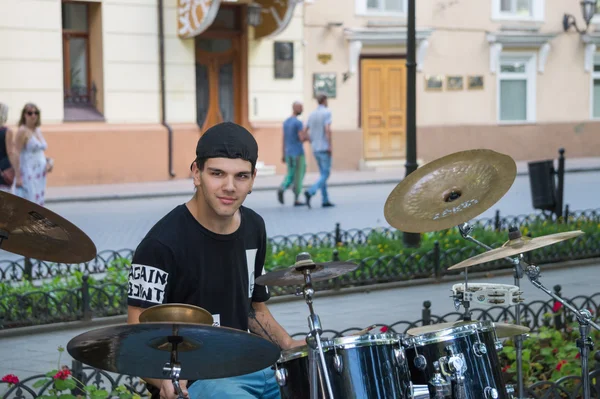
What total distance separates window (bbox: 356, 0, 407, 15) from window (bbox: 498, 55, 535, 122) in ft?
10.8

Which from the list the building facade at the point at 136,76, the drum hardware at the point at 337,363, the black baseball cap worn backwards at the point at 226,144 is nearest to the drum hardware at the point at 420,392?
the drum hardware at the point at 337,363

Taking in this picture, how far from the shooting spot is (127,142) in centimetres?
2075

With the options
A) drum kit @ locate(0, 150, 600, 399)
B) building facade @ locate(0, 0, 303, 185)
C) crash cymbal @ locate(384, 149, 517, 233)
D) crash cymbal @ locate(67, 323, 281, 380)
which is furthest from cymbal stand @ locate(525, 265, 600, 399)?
building facade @ locate(0, 0, 303, 185)

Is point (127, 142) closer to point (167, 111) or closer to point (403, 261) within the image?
point (167, 111)

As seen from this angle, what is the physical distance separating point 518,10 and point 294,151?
39.1 ft

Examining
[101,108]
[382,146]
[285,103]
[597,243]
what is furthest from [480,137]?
[597,243]

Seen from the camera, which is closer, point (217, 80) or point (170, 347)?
point (170, 347)

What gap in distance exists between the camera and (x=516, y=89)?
27.3m

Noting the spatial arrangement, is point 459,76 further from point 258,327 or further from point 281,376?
point 281,376

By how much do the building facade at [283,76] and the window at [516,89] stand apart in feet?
0.12

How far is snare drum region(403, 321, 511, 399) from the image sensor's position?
14.2 feet

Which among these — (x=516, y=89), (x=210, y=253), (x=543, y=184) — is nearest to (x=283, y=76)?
A: (x=516, y=89)

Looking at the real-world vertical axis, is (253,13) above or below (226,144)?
above

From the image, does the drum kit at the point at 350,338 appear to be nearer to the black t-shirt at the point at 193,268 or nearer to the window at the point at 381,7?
the black t-shirt at the point at 193,268
